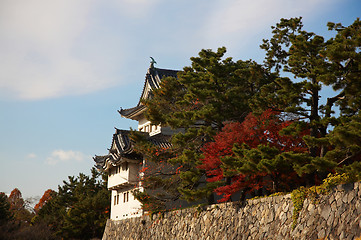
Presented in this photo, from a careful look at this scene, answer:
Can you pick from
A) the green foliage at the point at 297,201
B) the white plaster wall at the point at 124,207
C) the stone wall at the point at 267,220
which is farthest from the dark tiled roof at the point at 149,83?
the green foliage at the point at 297,201

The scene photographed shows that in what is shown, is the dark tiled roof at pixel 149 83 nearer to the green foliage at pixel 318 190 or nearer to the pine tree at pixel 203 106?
the pine tree at pixel 203 106

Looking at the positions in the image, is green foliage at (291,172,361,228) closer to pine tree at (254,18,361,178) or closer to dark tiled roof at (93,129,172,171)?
pine tree at (254,18,361,178)

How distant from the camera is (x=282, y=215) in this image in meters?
15.8

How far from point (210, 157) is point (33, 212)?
140ft

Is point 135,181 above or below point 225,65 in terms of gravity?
below

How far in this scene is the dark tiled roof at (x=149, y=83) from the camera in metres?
34.0

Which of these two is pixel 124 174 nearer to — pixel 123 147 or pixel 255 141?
pixel 123 147

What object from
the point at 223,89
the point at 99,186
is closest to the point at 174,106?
the point at 223,89

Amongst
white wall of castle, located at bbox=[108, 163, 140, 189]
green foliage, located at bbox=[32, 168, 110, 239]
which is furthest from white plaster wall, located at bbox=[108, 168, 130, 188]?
green foliage, located at bbox=[32, 168, 110, 239]

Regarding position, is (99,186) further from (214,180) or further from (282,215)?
(282,215)

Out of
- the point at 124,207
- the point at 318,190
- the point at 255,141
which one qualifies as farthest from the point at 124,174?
the point at 318,190

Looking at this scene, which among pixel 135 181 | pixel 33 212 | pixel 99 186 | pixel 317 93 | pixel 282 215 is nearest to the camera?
pixel 282 215

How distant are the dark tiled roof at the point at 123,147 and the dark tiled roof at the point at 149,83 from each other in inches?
78.7

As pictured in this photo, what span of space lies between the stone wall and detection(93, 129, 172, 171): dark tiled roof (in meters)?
5.14
